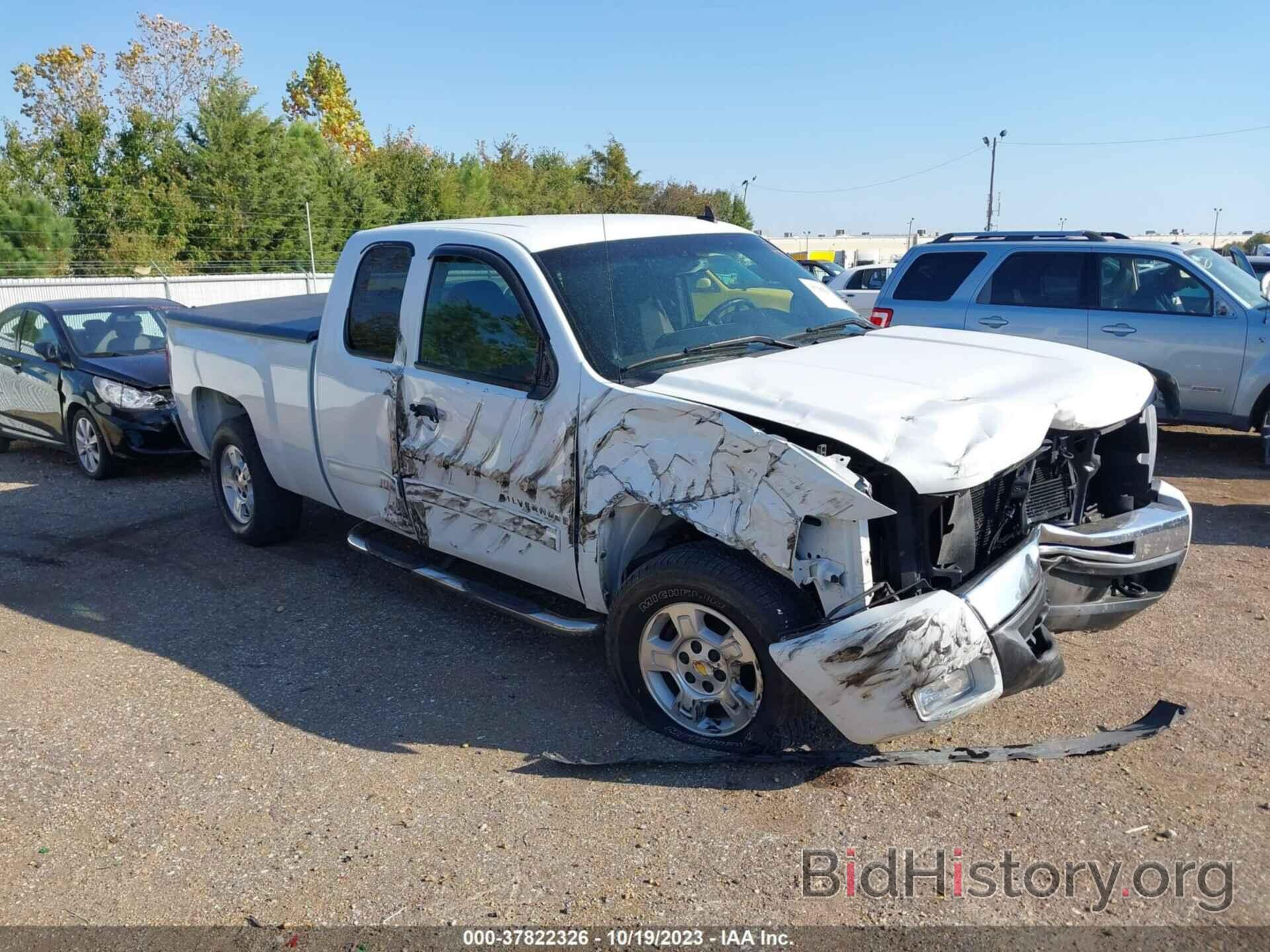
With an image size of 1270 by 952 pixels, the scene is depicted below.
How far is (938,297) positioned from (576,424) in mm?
6690

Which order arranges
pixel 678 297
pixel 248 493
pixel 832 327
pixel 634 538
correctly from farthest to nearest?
pixel 248 493, pixel 832 327, pixel 678 297, pixel 634 538

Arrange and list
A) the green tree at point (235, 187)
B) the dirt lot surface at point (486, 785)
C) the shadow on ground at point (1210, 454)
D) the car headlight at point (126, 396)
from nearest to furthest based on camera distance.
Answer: the dirt lot surface at point (486, 785)
the shadow on ground at point (1210, 454)
the car headlight at point (126, 396)
the green tree at point (235, 187)

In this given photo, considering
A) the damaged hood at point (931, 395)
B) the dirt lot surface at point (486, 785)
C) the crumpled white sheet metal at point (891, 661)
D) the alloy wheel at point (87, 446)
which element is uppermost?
the damaged hood at point (931, 395)

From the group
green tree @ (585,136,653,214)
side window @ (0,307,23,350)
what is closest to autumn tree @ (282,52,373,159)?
green tree @ (585,136,653,214)

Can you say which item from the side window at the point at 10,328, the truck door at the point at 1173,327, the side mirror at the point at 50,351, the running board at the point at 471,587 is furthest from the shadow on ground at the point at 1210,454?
the side window at the point at 10,328

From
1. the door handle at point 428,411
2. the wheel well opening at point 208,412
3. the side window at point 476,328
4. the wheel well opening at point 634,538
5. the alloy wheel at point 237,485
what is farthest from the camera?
the wheel well opening at point 208,412

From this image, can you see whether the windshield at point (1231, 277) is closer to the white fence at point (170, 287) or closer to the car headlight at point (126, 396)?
the car headlight at point (126, 396)

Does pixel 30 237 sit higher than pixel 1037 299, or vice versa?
pixel 30 237

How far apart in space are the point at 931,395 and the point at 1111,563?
0.99 m

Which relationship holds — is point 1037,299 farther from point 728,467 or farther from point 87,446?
point 87,446

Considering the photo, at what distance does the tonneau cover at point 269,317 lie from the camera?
602 centimetres

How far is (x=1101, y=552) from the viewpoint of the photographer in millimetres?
4027

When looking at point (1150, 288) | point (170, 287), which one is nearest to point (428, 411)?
point (1150, 288)

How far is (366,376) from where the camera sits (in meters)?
5.33
